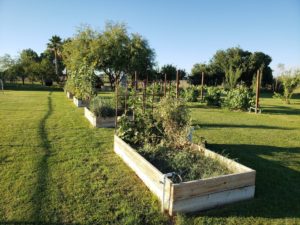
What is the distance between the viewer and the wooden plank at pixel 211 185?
275cm

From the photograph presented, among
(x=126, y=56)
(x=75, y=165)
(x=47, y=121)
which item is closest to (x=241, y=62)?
(x=126, y=56)

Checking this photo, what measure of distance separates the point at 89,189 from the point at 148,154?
122 cm

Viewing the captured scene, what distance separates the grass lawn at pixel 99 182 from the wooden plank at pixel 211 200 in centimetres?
8

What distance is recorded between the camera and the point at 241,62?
33469 mm

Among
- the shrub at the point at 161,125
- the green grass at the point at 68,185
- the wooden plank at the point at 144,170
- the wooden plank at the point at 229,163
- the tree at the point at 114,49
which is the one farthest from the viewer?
the tree at the point at 114,49

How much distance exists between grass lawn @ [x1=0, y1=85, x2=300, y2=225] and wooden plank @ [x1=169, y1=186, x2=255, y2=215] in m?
0.08

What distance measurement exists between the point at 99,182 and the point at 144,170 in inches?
26.5

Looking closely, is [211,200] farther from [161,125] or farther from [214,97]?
Result: [214,97]

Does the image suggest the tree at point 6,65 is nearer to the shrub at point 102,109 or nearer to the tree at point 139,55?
the tree at point 139,55

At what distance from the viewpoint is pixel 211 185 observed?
289 centimetres

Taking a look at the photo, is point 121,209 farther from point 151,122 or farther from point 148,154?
point 151,122

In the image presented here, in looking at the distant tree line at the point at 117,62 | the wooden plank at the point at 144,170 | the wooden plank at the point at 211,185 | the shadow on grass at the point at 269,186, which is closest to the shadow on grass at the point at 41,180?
the wooden plank at the point at 144,170

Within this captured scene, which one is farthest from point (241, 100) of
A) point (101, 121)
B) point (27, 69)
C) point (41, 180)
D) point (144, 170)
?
point (27, 69)

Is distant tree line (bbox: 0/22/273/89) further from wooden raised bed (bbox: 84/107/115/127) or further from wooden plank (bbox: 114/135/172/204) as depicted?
wooden plank (bbox: 114/135/172/204)
